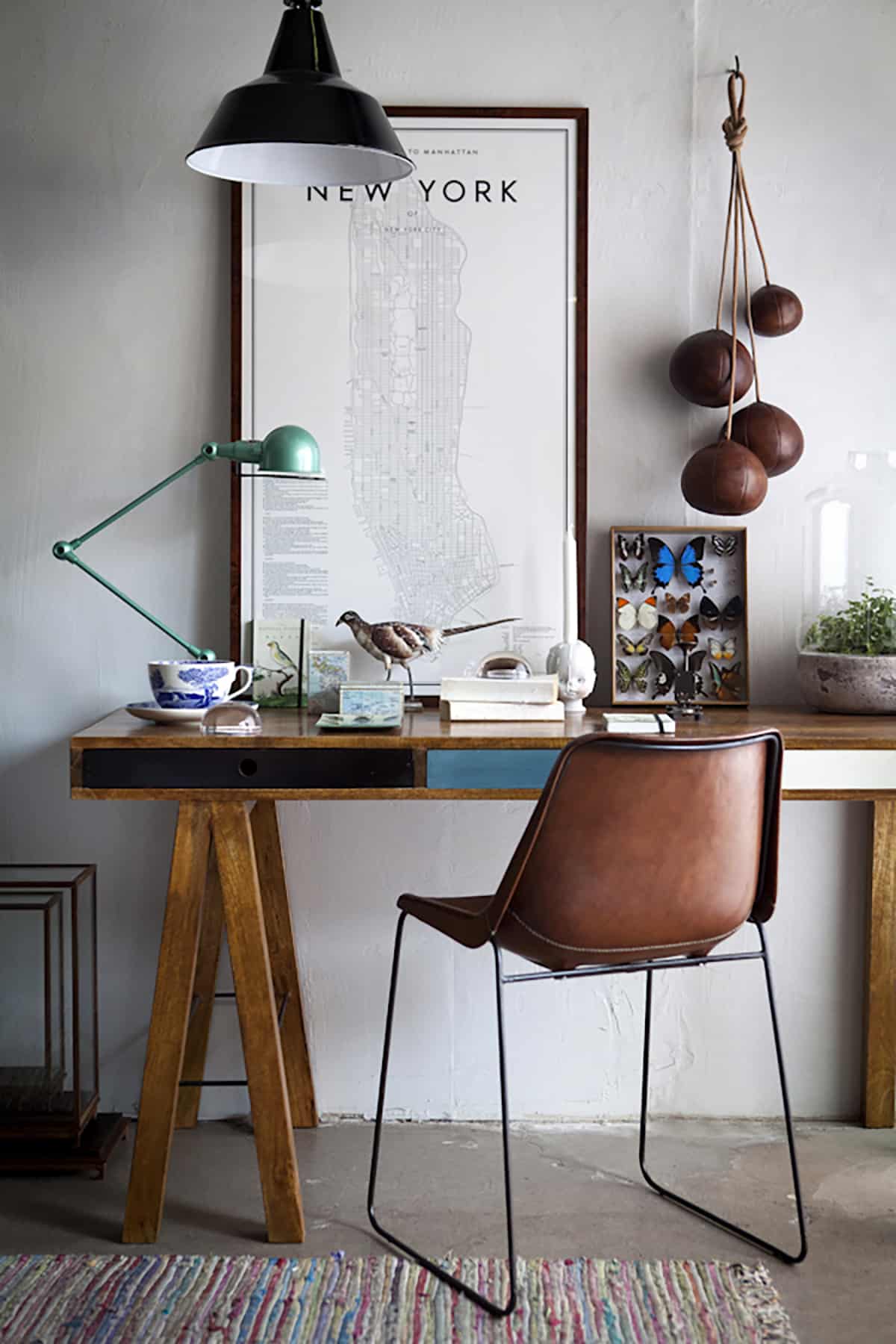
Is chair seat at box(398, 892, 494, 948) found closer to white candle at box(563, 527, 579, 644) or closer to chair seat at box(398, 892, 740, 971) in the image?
chair seat at box(398, 892, 740, 971)

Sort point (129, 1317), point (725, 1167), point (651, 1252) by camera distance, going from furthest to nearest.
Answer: point (725, 1167)
point (651, 1252)
point (129, 1317)

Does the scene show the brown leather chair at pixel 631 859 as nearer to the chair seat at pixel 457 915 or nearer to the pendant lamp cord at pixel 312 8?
the chair seat at pixel 457 915

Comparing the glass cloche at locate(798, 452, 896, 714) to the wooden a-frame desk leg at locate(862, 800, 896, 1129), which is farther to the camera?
the wooden a-frame desk leg at locate(862, 800, 896, 1129)

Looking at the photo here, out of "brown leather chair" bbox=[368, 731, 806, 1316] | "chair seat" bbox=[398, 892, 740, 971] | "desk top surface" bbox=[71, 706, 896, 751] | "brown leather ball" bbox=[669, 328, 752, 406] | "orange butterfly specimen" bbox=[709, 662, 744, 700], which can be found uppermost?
"brown leather ball" bbox=[669, 328, 752, 406]

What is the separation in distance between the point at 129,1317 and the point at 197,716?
38.7 inches

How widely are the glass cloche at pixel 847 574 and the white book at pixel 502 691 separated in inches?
23.7

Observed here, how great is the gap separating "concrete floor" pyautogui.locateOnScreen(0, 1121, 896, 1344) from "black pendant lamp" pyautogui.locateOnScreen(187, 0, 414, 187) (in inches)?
73.8

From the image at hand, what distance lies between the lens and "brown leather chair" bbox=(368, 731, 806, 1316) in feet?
6.33

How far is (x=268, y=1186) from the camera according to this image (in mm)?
2244

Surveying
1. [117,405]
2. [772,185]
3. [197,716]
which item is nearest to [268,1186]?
[197,716]

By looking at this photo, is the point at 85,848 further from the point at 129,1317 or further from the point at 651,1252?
the point at 651,1252

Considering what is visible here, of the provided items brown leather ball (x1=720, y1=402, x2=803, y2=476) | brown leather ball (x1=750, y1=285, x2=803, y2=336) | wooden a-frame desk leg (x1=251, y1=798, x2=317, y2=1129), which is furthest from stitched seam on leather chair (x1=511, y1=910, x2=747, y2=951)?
brown leather ball (x1=750, y1=285, x2=803, y2=336)

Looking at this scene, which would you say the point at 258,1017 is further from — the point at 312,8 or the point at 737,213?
the point at 737,213

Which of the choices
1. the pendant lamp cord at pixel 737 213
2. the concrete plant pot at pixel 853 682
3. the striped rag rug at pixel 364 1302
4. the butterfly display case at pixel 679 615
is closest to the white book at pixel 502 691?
the butterfly display case at pixel 679 615
